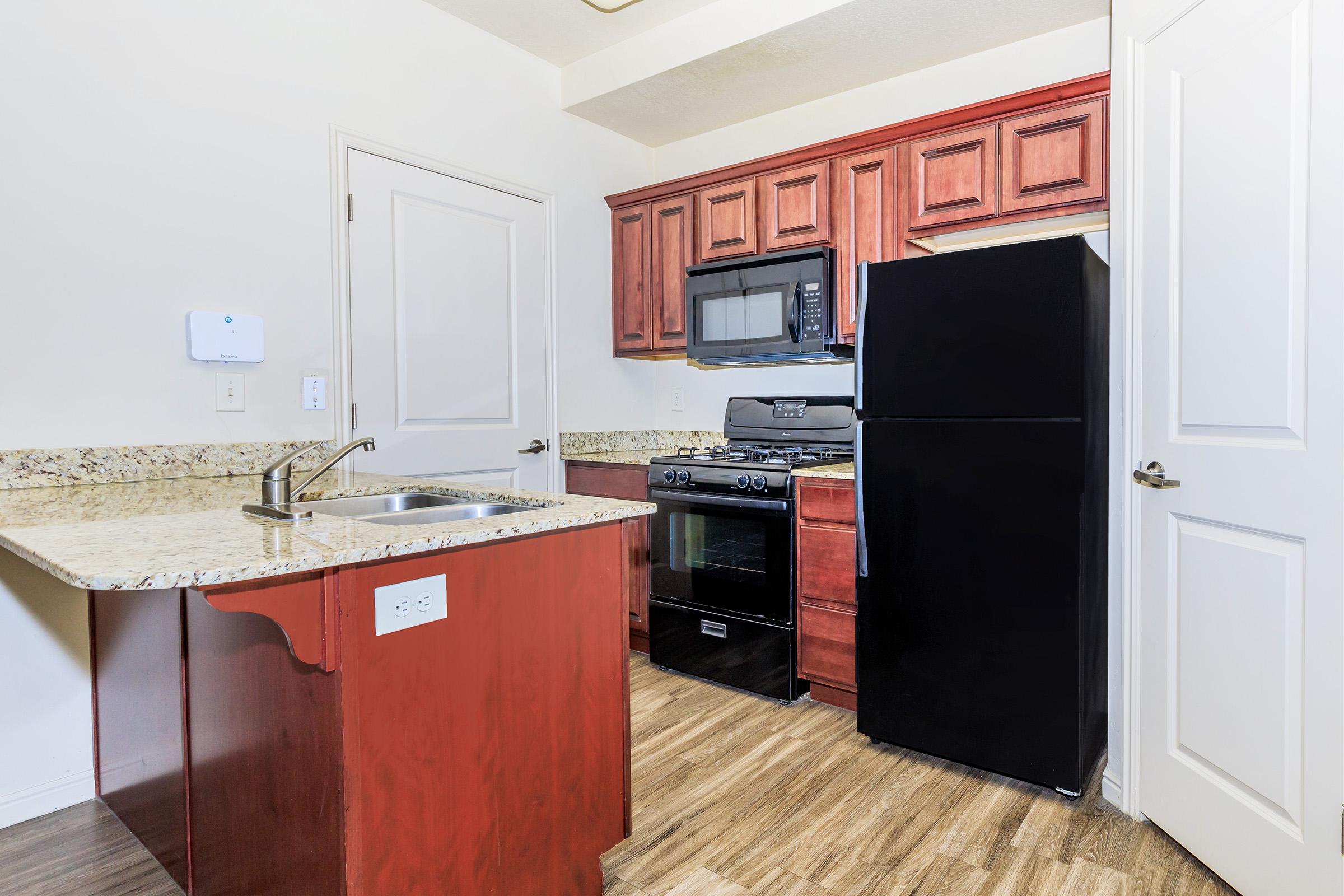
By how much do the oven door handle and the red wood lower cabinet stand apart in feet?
3.86

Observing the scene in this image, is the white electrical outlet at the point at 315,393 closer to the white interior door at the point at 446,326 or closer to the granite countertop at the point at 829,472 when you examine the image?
the white interior door at the point at 446,326

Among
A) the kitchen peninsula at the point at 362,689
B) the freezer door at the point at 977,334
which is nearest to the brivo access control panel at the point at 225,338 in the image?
the kitchen peninsula at the point at 362,689

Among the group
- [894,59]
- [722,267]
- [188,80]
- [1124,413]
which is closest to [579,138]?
[722,267]

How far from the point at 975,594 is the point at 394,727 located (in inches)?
64.1

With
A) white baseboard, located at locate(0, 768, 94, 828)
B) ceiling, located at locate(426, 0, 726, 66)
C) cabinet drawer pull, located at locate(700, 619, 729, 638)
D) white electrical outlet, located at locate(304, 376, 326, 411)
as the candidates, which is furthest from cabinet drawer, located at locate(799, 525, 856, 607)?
white baseboard, located at locate(0, 768, 94, 828)

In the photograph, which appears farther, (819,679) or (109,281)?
(819,679)

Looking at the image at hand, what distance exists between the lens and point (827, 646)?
2.62m

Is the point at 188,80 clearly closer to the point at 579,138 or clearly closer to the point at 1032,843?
the point at 579,138

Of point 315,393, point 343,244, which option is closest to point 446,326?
point 343,244

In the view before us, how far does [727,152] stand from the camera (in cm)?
368

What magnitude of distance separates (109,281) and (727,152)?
2.66m

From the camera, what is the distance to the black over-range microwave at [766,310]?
2.92 metres

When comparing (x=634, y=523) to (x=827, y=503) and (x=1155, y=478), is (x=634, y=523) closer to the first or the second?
(x=827, y=503)

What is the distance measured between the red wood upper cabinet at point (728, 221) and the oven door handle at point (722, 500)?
109 centimetres
